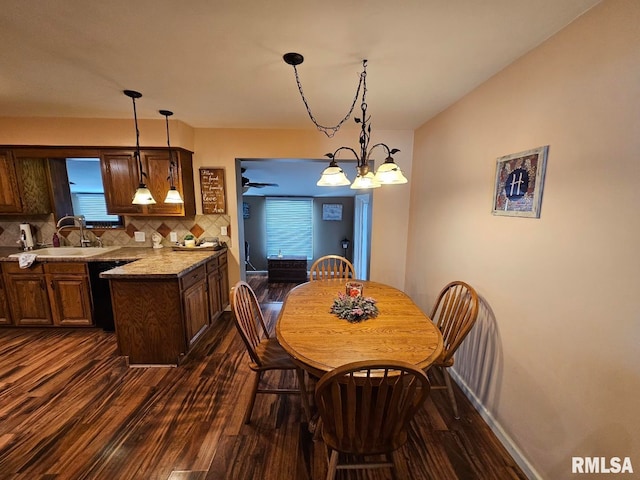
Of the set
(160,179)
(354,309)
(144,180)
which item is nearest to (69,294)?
(144,180)

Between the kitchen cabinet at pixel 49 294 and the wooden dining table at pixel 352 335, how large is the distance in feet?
8.12

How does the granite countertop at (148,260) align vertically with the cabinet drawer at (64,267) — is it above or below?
above

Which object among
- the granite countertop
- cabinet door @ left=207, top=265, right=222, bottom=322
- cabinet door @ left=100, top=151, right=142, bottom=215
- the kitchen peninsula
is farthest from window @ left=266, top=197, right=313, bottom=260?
the kitchen peninsula

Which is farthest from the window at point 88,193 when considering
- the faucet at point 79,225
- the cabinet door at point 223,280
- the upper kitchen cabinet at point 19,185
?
the cabinet door at point 223,280

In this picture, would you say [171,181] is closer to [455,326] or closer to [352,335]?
[352,335]

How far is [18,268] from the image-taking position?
263cm

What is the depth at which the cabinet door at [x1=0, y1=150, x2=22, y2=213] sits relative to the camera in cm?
272

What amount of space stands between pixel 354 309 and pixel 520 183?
1221 millimetres

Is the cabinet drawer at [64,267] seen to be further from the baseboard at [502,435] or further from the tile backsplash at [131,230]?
the baseboard at [502,435]

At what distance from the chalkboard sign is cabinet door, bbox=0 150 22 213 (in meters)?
1.91

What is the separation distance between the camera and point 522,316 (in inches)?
56.6

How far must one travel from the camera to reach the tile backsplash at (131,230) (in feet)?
10.1

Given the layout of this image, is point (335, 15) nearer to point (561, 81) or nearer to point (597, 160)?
point (561, 81)

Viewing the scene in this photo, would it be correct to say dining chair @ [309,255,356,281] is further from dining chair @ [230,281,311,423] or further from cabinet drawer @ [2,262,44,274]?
cabinet drawer @ [2,262,44,274]
